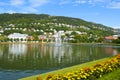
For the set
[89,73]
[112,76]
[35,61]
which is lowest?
[35,61]

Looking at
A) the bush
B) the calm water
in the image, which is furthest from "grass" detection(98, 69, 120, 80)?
the calm water

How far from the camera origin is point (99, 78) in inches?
647

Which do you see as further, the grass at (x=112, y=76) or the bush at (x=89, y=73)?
the grass at (x=112, y=76)

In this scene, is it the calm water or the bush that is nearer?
the bush

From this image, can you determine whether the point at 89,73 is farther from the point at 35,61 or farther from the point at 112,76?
the point at 35,61

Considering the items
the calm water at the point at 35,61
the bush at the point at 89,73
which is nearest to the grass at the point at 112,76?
the bush at the point at 89,73

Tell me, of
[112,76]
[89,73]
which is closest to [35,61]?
[112,76]

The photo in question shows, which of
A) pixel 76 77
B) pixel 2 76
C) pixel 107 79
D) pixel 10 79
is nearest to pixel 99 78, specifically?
pixel 107 79

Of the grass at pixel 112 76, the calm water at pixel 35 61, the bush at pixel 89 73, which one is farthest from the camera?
the calm water at pixel 35 61

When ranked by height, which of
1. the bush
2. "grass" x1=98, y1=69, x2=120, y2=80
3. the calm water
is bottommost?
the calm water

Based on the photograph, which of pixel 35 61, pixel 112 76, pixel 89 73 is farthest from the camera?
pixel 35 61

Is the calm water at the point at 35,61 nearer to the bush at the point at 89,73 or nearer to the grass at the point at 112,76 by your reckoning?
the bush at the point at 89,73

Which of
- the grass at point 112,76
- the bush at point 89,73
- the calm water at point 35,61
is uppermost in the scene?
the bush at point 89,73

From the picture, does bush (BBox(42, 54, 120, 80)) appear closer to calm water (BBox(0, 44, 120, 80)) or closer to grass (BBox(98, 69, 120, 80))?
grass (BBox(98, 69, 120, 80))
